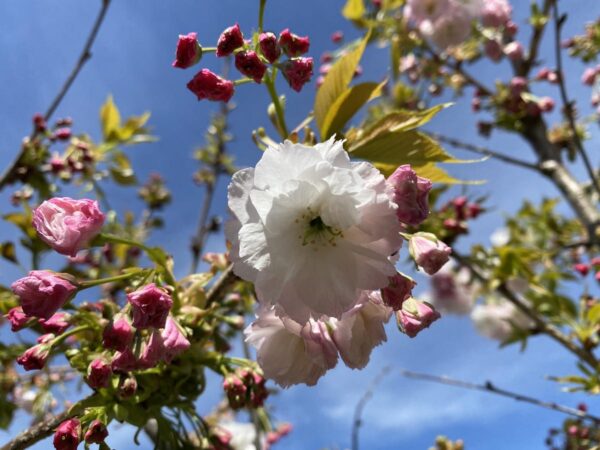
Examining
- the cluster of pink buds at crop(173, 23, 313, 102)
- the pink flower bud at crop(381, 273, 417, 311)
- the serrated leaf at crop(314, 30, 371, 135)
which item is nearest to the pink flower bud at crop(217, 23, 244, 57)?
the cluster of pink buds at crop(173, 23, 313, 102)

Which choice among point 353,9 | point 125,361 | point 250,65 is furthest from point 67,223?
point 353,9

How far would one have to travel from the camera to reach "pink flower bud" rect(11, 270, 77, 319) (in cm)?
64

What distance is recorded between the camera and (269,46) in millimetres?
694

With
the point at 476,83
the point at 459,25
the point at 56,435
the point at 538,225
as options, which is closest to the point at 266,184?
the point at 56,435

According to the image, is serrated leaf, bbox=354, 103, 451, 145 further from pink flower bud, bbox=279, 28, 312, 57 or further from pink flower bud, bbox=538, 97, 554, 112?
pink flower bud, bbox=538, 97, 554, 112

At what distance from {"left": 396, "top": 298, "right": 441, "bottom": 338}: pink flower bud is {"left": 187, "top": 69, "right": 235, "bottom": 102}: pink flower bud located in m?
0.40

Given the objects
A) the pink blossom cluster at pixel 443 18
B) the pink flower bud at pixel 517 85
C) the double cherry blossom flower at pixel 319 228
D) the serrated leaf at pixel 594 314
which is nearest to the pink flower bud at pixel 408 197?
the double cherry blossom flower at pixel 319 228

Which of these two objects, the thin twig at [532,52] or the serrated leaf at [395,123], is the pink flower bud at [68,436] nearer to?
the serrated leaf at [395,123]

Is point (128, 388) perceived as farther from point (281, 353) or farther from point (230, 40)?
point (230, 40)

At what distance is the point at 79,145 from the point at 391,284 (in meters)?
1.61

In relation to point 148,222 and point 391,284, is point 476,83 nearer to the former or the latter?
point 148,222

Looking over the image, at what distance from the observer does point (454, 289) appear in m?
2.64

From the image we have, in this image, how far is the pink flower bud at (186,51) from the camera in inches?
27.3

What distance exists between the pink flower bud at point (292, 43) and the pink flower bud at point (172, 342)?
0.43 m
